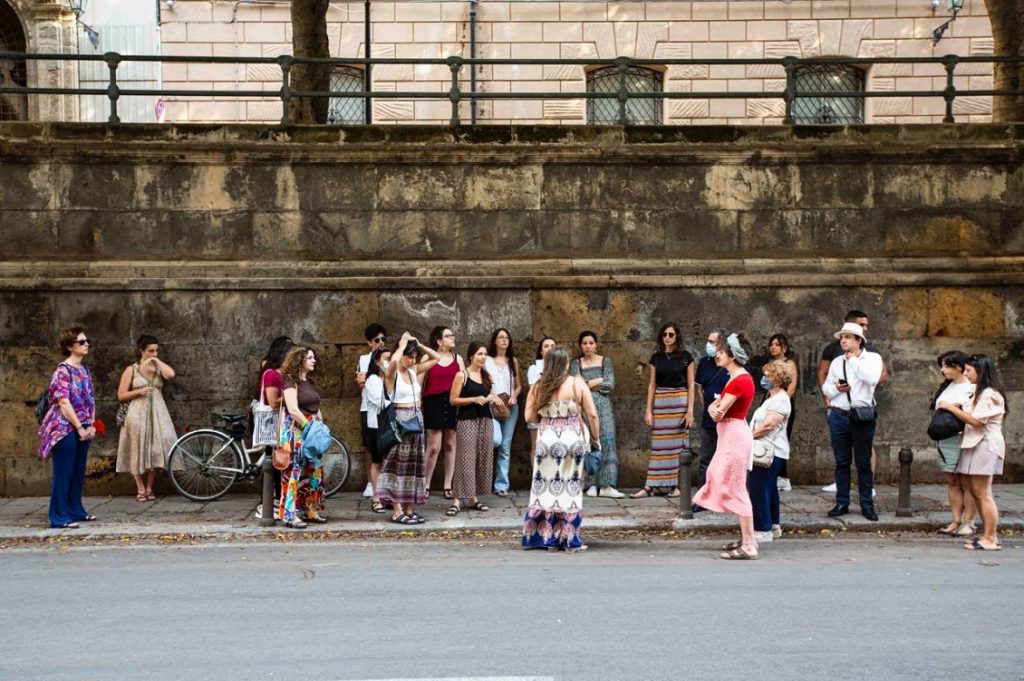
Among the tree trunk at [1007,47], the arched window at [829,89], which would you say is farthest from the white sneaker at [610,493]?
the arched window at [829,89]

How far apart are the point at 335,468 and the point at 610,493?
10.4ft

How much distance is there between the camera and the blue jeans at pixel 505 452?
44.5 feet

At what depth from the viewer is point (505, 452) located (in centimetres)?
1362

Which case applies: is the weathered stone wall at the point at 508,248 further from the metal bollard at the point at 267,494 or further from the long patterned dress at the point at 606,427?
the metal bollard at the point at 267,494

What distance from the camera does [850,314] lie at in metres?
12.9

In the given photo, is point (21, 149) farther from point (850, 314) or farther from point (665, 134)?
point (850, 314)

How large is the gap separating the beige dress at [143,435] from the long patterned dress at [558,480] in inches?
195

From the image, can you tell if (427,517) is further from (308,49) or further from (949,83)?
(949,83)

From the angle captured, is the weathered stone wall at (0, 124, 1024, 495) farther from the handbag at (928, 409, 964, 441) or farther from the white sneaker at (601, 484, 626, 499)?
the handbag at (928, 409, 964, 441)

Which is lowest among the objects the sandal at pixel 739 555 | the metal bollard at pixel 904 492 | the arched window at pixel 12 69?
the sandal at pixel 739 555

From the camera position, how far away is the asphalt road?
653cm

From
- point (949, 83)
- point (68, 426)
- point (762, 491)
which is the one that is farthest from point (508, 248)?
A: point (949, 83)

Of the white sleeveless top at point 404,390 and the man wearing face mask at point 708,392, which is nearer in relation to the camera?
the white sleeveless top at point 404,390

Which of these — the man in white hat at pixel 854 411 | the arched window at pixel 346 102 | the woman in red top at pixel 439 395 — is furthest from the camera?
the arched window at pixel 346 102
